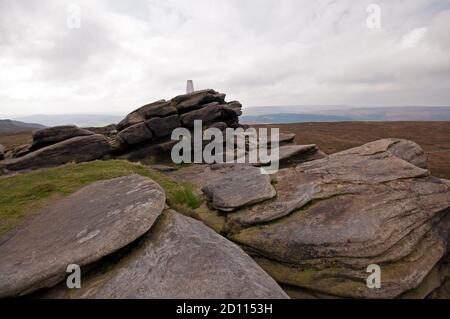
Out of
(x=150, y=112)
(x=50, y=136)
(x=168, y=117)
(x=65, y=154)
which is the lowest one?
(x=65, y=154)

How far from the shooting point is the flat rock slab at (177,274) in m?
8.73

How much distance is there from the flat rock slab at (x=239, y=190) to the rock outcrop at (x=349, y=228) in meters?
0.28

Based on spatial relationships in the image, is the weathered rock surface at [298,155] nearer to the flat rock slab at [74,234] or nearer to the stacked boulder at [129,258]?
the flat rock slab at [74,234]

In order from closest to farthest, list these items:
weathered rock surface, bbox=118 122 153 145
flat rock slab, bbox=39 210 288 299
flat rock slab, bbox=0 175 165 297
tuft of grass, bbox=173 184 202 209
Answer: flat rock slab, bbox=39 210 288 299, flat rock slab, bbox=0 175 165 297, tuft of grass, bbox=173 184 202 209, weathered rock surface, bbox=118 122 153 145

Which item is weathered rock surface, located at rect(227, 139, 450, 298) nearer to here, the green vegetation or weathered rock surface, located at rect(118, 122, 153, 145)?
the green vegetation

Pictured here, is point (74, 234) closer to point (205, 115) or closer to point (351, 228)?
point (351, 228)

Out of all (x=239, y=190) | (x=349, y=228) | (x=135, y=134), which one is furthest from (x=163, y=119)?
(x=349, y=228)

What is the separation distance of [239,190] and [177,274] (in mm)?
8435

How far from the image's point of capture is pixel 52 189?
55.5ft

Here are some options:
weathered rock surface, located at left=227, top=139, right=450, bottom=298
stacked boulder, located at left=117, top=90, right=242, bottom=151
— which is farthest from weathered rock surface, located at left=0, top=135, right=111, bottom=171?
weathered rock surface, located at left=227, top=139, right=450, bottom=298

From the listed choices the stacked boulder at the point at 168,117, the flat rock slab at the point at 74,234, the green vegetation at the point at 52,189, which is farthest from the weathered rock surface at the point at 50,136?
the flat rock slab at the point at 74,234

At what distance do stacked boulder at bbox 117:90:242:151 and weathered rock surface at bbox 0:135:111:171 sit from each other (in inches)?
107

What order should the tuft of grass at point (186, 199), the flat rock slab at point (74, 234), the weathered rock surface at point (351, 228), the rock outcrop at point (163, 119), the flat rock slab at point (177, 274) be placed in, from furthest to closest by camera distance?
the rock outcrop at point (163, 119)
the tuft of grass at point (186, 199)
the weathered rock surface at point (351, 228)
the flat rock slab at point (74, 234)
the flat rock slab at point (177, 274)

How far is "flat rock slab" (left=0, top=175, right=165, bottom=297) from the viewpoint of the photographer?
9258 millimetres
